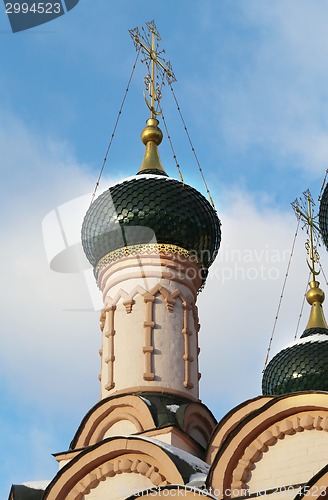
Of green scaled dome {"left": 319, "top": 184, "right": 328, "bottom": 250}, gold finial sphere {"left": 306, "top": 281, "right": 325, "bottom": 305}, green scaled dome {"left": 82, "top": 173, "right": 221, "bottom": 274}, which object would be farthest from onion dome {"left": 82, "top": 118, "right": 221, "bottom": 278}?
gold finial sphere {"left": 306, "top": 281, "right": 325, "bottom": 305}

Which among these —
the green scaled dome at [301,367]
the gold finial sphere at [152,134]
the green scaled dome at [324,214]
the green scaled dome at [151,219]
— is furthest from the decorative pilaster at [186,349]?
the gold finial sphere at [152,134]

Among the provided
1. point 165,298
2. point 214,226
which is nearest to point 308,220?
point 214,226

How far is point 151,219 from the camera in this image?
10039 millimetres

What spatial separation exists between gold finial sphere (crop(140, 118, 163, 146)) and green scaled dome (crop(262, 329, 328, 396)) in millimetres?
2609

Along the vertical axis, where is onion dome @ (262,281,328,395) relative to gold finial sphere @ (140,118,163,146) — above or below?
below

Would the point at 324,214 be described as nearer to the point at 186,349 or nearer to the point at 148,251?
the point at 148,251

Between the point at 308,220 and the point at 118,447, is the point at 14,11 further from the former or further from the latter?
the point at 308,220

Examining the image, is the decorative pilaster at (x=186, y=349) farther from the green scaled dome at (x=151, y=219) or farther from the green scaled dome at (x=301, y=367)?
the green scaled dome at (x=301, y=367)

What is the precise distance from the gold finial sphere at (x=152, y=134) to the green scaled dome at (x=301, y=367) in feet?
8.56

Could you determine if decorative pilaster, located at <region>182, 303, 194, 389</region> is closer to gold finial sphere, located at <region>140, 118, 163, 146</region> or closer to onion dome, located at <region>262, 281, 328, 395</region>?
onion dome, located at <region>262, 281, 328, 395</region>

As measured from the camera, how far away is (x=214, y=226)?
1046 cm

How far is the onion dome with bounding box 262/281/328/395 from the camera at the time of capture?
32.9 feet

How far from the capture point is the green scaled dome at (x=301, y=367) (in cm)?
1003

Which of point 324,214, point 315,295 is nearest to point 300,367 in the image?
point 324,214
